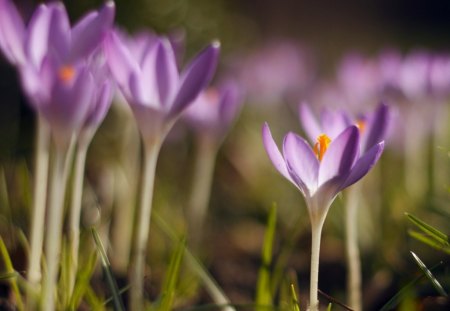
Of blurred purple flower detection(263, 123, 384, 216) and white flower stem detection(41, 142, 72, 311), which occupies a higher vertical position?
blurred purple flower detection(263, 123, 384, 216)

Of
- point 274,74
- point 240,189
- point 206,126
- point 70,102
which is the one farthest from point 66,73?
point 274,74

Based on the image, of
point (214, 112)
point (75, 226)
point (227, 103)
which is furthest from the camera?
point (214, 112)

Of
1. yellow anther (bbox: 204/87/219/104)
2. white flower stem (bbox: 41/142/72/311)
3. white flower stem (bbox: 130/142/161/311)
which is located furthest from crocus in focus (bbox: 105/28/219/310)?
yellow anther (bbox: 204/87/219/104)

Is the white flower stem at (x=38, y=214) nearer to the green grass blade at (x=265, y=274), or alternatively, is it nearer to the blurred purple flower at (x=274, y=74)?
the green grass blade at (x=265, y=274)

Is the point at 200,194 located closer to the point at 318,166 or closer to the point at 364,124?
the point at 364,124

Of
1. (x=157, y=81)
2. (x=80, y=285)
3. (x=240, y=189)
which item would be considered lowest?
(x=240, y=189)

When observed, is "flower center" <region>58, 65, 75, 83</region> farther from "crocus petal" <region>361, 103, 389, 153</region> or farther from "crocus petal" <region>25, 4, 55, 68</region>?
"crocus petal" <region>361, 103, 389, 153</region>

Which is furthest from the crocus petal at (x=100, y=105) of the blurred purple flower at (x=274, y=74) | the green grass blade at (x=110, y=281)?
the blurred purple flower at (x=274, y=74)

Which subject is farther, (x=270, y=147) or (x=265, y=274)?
(x=265, y=274)
